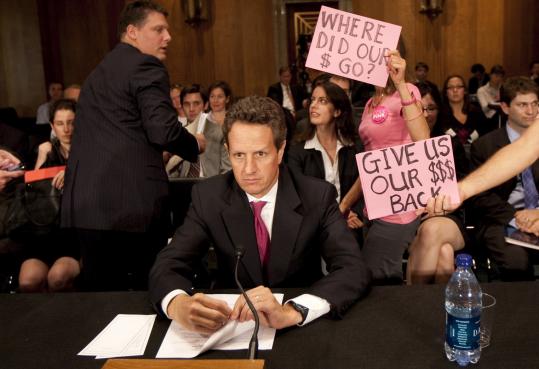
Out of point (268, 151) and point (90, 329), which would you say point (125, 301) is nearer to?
point (90, 329)

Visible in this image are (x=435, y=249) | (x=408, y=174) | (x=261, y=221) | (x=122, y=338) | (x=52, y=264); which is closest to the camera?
(x=122, y=338)

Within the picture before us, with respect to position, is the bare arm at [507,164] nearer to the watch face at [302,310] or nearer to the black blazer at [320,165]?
the watch face at [302,310]

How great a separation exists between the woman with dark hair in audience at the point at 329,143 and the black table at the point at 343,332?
1704 mm

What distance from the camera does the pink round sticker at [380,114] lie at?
3.07 meters

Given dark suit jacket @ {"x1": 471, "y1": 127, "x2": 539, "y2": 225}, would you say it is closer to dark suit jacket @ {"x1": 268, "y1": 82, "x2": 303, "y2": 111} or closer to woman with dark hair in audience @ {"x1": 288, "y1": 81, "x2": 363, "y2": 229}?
woman with dark hair in audience @ {"x1": 288, "y1": 81, "x2": 363, "y2": 229}

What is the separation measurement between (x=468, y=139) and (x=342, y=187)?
261 cm

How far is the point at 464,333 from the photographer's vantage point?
140cm

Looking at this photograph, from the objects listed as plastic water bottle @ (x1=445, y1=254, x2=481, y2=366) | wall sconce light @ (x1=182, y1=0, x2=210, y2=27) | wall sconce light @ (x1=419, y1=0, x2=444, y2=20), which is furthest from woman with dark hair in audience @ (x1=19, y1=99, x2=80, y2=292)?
wall sconce light @ (x1=419, y1=0, x2=444, y2=20)

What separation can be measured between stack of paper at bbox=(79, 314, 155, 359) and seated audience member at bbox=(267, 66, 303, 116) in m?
8.32

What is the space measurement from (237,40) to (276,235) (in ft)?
32.4

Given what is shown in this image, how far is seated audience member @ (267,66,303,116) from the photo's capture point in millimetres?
9950

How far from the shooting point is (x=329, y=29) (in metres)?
2.75

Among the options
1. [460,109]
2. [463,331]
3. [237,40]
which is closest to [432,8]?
[237,40]

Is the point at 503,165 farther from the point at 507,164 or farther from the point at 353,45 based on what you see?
the point at 353,45
